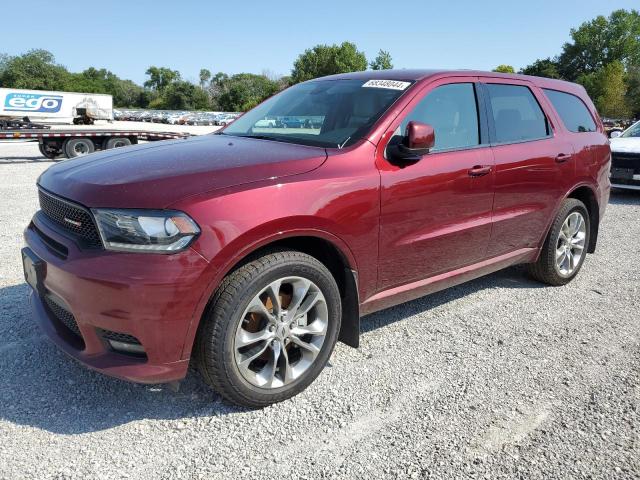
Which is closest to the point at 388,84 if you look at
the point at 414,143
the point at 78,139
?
the point at 414,143

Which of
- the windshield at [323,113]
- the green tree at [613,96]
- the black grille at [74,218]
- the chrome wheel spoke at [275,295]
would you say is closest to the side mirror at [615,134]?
the windshield at [323,113]

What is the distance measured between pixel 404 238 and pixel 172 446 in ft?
5.56

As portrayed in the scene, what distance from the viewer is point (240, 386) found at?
8.18 ft

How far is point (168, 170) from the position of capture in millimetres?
2473

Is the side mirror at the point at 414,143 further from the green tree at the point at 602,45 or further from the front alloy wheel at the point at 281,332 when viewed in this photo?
the green tree at the point at 602,45

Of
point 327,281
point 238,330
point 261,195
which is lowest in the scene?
point 238,330

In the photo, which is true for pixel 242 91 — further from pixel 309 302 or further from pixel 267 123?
pixel 309 302

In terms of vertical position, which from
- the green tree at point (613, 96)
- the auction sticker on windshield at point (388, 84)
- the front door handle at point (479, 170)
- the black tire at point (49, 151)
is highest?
the green tree at point (613, 96)

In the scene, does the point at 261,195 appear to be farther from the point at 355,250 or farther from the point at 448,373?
the point at 448,373

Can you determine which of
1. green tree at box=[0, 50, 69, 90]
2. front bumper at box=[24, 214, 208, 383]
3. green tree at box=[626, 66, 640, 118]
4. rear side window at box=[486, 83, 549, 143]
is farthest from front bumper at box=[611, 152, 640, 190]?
green tree at box=[0, 50, 69, 90]

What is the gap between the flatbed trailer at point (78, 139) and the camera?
1412cm

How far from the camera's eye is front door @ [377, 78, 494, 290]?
2951 mm

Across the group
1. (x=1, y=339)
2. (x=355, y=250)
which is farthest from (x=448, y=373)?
(x=1, y=339)

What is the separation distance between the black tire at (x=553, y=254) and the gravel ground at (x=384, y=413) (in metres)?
0.68
